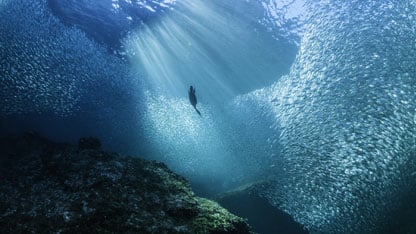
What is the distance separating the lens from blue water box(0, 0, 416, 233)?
10016 mm

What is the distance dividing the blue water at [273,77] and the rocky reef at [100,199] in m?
8.21

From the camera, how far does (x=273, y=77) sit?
17156mm

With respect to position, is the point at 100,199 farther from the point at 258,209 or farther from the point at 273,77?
the point at 273,77

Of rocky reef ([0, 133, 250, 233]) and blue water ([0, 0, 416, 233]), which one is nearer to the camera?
rocky reef ([0, 133, 250, 233])

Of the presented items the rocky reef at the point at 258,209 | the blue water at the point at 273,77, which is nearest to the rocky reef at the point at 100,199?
the blue water at the point at 273,77

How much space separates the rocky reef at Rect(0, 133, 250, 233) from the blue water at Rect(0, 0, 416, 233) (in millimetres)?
8213

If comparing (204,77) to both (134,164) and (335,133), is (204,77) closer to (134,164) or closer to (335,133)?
(335,133)

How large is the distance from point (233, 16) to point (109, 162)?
10.2 m

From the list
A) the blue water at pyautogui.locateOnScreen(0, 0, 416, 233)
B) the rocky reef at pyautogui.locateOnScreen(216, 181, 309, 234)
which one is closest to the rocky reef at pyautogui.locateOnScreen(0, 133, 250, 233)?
the blue water at pyautogui.locateOnScreen(0, 0, 416, 233)

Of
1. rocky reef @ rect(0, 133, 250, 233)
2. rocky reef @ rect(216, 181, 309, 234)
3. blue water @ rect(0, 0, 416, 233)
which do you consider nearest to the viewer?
rocky reef @ rect(0, 133, 250, 233)

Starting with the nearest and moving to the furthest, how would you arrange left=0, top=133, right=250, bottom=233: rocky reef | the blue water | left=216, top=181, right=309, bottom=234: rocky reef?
left=0, top=133, right=250, bottom=233: rocky reef, the blue water, left=216, top=181, right=309, bottom=234: rocky reef

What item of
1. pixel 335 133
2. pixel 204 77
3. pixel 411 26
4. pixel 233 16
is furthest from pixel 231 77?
pixel 411 26

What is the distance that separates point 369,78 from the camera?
1047cm

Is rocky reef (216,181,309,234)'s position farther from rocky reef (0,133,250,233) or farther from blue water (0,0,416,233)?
rocky reef (0,133,250,233)
